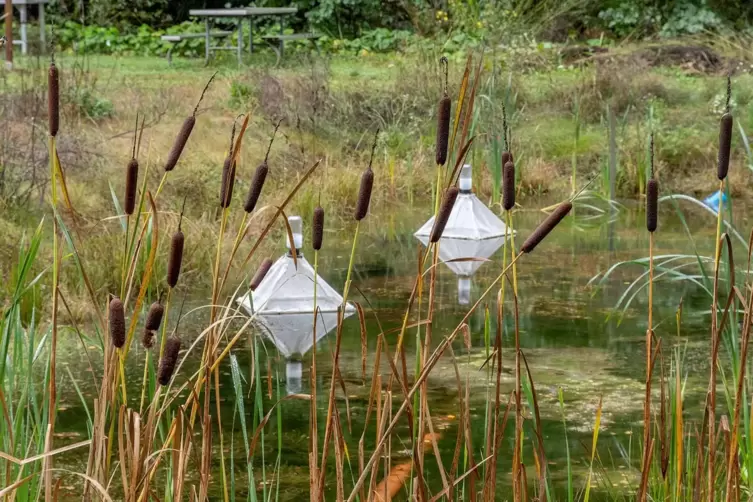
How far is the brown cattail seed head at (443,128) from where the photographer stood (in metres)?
1.85

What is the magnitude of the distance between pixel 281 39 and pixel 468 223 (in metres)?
8.46

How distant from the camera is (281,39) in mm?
14805

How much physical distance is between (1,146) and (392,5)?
12056 millimetres

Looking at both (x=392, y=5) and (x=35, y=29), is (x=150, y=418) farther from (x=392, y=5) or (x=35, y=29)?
(x=392, y=5)

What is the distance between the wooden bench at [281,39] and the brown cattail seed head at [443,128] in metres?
11.1

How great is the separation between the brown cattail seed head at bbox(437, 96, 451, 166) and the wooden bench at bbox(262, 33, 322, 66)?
36.5 ft

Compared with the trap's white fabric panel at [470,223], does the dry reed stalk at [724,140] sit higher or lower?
higher

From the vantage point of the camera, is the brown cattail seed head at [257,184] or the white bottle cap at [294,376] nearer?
the brown cattail seed head at [257,184]

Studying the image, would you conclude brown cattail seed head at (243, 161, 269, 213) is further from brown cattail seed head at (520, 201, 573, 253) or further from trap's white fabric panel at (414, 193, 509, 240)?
trap's white fabric panel at (414, 193, 509, 240)

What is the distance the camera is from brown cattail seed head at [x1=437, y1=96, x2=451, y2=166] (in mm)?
1846

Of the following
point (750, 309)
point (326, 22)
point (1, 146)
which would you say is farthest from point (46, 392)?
point (326, 22)

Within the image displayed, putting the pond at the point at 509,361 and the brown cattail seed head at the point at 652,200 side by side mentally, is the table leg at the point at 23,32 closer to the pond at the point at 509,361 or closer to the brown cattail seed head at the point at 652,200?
the pond at the point at 509,361

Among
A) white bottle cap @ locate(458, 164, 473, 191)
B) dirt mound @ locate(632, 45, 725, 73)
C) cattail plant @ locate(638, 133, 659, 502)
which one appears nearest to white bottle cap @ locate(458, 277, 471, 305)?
white bottle cap @ locate(458, 164, 473, 191)

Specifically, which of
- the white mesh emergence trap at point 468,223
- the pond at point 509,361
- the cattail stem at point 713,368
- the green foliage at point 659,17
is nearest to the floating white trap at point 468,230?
the white mesh emergence trap at point 468,223
